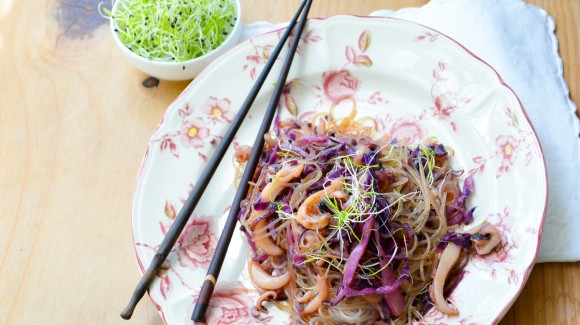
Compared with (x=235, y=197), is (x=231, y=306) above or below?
below

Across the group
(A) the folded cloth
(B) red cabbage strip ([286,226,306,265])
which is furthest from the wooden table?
(B) red cabbage strip ([286,226,306,265])

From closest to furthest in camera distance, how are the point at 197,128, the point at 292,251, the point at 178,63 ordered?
the point at 292,251, the point at 197,128, the point at 178,63

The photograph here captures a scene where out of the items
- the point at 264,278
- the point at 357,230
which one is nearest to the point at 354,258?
the point at 357,230

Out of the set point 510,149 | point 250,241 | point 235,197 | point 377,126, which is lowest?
point 250,241

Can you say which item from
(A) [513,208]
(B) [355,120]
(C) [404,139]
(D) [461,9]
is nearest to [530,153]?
(A) [513,208]

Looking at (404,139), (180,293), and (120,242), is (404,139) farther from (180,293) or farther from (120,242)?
(120,242)

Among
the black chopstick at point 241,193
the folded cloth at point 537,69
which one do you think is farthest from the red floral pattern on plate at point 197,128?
the folded cloth at point 537,69

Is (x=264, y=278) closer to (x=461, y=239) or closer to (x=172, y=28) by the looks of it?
(x=461, y=239)
